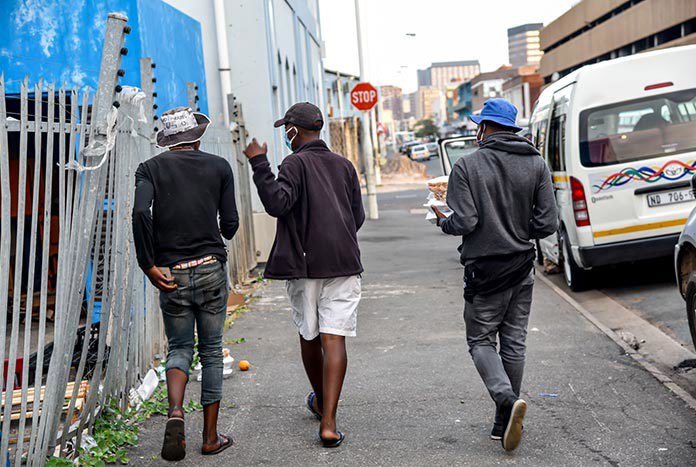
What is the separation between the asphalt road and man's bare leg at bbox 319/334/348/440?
11.7 ft

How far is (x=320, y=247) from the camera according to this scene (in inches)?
203

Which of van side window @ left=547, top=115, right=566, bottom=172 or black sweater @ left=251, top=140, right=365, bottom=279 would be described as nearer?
black sweater @ left=251, top=140, right=365, bottom=279

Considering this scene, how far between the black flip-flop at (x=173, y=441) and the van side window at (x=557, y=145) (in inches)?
257

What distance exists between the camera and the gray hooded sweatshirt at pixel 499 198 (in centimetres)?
500

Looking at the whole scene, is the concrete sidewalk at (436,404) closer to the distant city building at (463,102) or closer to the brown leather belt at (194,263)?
the brown leather belt at (194,263)

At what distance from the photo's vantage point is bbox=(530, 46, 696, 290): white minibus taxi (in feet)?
31.3

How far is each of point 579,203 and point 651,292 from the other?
4.53 feet

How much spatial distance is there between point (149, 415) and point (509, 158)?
2.78 metres

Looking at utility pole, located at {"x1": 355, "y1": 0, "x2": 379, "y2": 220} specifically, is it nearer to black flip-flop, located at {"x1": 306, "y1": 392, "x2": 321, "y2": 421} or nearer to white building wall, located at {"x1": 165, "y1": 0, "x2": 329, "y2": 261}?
white building wall, located at {"x1": 165, "y1": 0, "x2": 329, "y2": 261}

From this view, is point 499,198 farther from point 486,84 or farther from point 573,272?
point 486,84

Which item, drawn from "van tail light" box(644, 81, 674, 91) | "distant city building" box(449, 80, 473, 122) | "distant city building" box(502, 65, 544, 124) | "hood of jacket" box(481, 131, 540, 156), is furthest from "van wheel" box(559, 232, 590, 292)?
"distant city building" box(449, 80, 473, 122)

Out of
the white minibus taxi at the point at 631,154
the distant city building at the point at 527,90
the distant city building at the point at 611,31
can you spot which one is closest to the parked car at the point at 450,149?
the white minibus taxi at the point at 631,154

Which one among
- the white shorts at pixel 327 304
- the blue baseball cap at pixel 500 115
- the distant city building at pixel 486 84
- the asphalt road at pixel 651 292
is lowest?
the asphalt road at pixel 651 292

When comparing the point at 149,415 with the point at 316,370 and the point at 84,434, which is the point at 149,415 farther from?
the point at 316,370
